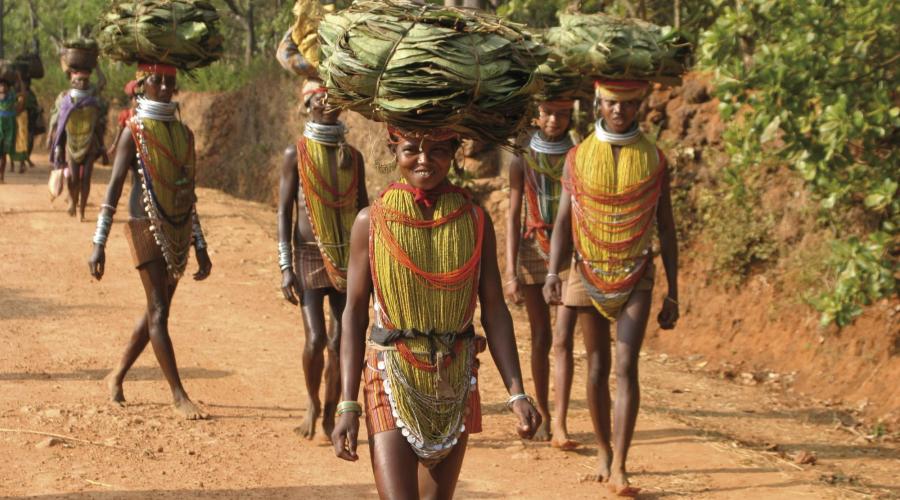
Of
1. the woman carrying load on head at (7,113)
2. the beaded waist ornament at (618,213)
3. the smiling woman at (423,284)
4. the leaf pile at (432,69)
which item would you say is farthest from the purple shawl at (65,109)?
the leaf pile at (432,69)

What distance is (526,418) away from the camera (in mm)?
4363

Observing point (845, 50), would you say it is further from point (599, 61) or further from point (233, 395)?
point (233, 395)

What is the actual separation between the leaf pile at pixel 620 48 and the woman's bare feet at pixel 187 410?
10.2 ft

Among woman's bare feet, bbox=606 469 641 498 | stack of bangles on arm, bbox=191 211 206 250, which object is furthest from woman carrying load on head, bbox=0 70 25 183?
woman's bare feet, bbox=606 469 641 498

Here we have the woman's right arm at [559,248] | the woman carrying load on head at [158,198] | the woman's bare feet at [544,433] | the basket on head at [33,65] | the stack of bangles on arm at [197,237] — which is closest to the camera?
the woman's right arm at [559,248]

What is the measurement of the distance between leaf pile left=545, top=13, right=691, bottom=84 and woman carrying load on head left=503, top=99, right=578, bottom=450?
59 centimetres

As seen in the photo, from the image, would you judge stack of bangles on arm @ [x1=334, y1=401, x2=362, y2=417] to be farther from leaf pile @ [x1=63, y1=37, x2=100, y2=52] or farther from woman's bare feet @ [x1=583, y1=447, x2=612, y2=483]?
leaf pile @ [x1=63, y1=37, x2=100, y2=52]

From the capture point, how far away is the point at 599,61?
6676 mm

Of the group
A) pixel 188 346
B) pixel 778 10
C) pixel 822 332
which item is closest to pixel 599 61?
pixel 778 10

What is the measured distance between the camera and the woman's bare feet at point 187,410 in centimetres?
767

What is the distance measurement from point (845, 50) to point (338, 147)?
3.79 meters

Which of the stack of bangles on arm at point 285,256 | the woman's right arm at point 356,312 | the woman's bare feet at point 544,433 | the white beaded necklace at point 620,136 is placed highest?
the white beaded necklace at point 620,136

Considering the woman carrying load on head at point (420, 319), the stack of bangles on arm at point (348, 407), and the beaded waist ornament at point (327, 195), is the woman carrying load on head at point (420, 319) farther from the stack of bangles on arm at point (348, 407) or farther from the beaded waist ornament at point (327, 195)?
the beaded waist ornament at point (327, 195)

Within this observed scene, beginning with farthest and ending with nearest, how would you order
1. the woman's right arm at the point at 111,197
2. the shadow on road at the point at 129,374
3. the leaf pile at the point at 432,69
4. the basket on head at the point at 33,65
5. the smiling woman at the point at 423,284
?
the basket on head at the point at 33,65 < the shadow on road at the point at 129,374 < the woman's right arm at the point at 111,197 < the smiling woman at the point at 423,284 < the leaf pile at the point at 432,69
